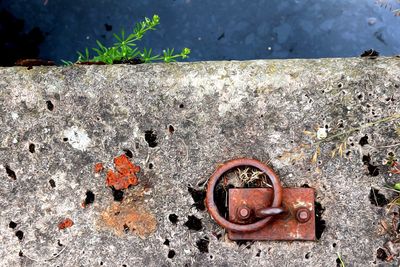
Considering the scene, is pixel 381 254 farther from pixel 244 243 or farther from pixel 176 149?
pixel 176 149

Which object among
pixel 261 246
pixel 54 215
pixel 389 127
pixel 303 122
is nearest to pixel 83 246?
pixel 54 215

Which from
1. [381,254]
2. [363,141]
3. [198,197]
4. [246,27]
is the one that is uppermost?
[246,27]

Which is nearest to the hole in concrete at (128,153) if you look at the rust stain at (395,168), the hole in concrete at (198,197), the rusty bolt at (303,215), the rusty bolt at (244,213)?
the hole in concrete at (198,197)

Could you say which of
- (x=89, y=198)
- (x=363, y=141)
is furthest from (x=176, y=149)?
(x=363, y=141)

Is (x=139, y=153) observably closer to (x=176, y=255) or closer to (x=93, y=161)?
(x=93, y=161)

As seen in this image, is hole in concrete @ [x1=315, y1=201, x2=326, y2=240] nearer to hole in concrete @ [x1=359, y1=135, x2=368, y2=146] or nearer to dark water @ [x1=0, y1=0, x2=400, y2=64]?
hole in concrete @ [x1=359, y1=135, x2=368, y2=146]

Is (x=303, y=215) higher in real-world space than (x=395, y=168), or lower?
lower

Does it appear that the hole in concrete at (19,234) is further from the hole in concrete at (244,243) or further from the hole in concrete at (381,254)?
the hole in concrete at (381,254)

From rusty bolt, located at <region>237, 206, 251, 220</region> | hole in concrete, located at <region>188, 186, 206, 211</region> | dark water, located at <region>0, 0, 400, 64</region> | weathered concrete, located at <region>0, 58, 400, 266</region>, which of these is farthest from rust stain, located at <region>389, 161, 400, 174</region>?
dark water, located at <region>0, 0, 400, 64</region>
